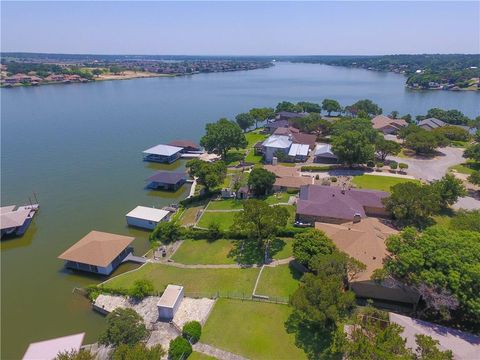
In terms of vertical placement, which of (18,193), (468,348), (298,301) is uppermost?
(298,301)

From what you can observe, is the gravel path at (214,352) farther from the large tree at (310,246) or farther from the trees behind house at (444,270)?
the trees behind house at (444,270)

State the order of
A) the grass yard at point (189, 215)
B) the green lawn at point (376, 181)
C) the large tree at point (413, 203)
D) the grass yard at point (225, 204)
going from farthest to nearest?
the green lawn at point (376, 181), the grass yard at point (225, 204), the grass yard at point (189, 215), the large tree at point (413, 203)

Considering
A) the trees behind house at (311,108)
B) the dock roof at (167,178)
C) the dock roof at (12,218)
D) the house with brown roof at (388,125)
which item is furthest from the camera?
the trees behind house at (311,108)

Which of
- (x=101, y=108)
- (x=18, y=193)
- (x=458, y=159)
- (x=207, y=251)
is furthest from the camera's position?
(x=101, y=108)

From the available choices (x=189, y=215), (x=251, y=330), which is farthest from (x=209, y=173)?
(x=251, y=330)

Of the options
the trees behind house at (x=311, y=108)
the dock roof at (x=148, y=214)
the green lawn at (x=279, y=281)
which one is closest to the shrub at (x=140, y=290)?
the green lawn at (x=279, y=281)

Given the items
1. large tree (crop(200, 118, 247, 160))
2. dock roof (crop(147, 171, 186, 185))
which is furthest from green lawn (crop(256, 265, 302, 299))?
large tree (crop(200, 118, 247, 160))

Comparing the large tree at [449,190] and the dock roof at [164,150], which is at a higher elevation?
the large tree at [449,190]

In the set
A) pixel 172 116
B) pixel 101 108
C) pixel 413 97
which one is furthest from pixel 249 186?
pixel 413 97

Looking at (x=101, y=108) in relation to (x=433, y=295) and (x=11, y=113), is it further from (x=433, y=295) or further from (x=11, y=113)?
(x=433, y=295)
